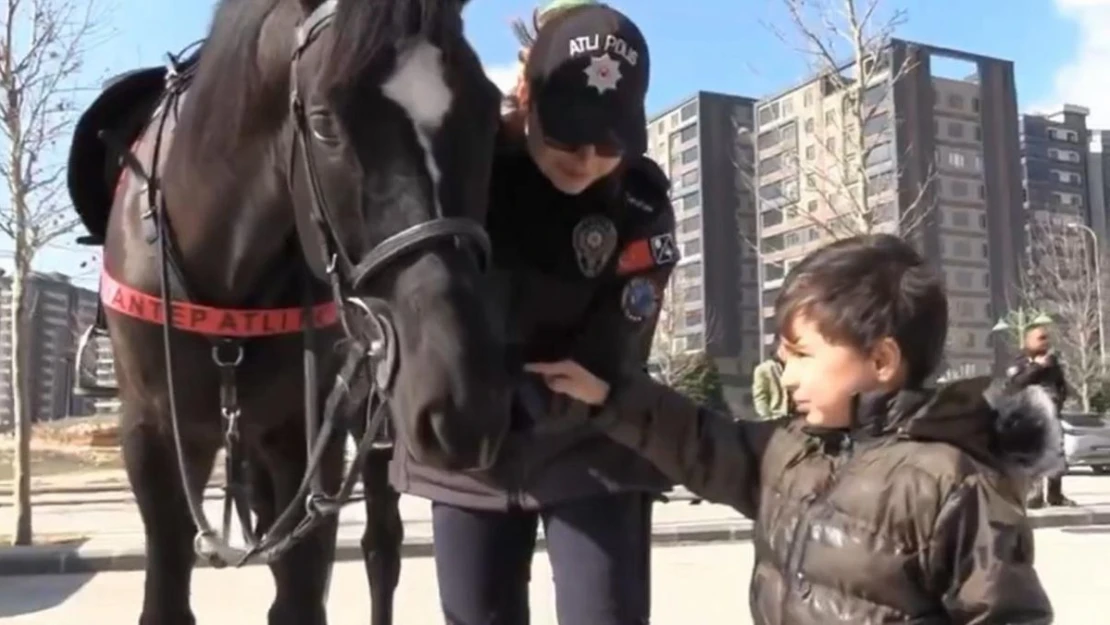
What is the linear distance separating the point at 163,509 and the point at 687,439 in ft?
4.89

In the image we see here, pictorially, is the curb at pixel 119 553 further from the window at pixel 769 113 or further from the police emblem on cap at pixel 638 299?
the window at pixel 769 113

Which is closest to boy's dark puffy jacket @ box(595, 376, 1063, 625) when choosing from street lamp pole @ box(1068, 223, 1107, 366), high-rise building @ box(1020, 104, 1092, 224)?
street lamp pole @ box(1068, 223, 1107, 366)

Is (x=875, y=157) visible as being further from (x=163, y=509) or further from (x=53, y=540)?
(x=163, y=509)

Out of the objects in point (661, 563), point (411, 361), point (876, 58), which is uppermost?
point (876, 58)

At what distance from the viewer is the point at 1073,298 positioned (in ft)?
129

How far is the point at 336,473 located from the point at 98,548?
6434mm

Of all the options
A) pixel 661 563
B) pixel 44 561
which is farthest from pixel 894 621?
pixel 44 561

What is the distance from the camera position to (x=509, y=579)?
2.23 metres

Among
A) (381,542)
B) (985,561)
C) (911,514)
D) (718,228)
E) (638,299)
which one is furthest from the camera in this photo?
(718,228)

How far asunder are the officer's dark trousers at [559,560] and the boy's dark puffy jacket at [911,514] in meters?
0.28

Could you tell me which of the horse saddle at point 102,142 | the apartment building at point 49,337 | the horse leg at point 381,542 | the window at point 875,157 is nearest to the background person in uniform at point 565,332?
the horse saddle at point 102,142

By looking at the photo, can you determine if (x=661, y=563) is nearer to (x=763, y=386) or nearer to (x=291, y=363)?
(x=763, y=386)

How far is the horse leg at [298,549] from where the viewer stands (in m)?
2.87

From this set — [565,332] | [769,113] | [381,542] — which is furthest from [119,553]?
[769,113]
